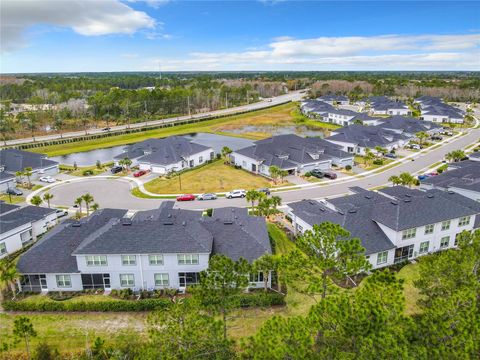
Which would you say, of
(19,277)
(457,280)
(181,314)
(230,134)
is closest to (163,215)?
(19,277)

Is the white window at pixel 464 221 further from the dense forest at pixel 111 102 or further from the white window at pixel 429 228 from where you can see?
the dense forest at pixel 111 102

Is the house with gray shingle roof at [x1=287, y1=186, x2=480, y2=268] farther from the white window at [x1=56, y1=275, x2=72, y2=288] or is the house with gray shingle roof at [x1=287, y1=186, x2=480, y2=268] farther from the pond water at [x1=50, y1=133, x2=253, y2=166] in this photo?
the pond water at [x1=50, y1=133, x2=253, y2=166]

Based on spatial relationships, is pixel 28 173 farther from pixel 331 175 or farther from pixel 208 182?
pixel 331 175

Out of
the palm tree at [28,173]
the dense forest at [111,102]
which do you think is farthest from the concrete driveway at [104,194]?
the dense forest at [111,102]

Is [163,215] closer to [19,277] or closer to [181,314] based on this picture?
[19,277]

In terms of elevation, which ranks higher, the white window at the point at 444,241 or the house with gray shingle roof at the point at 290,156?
the house with gray shingle roof at the point at 290,156
